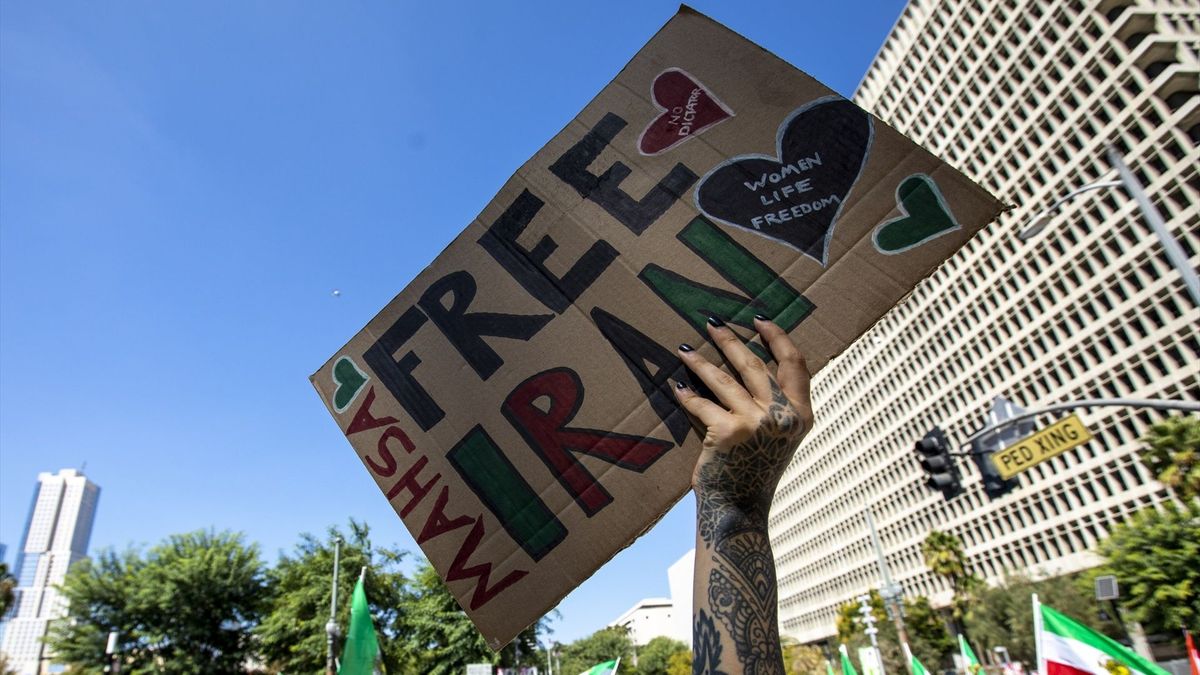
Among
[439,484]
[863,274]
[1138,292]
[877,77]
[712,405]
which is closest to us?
[712,405]

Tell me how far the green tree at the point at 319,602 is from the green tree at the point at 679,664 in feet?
165

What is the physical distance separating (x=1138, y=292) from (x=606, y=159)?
48148 millimetres

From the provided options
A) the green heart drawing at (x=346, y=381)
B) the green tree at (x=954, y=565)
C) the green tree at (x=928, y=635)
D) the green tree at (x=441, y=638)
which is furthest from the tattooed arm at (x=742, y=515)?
the green tree at (x=928, y=635)

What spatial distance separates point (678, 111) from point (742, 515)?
172cm

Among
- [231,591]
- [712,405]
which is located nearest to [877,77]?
[231,591]

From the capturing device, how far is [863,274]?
2.27 meters

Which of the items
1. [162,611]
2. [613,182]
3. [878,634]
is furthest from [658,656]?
[613,182]

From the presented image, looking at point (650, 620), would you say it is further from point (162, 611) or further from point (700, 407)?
point (700, 407)

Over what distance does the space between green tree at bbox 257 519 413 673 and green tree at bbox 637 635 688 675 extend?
64.8 meters

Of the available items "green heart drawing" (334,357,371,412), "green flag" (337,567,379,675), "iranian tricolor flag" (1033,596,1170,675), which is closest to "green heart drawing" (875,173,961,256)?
"green heart drawing" (334,357,371,412)

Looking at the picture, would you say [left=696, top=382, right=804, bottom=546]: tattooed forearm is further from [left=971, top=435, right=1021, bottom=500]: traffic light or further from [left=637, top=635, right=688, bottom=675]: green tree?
[left=637, top=635, right=688, bottom=675]: green tree

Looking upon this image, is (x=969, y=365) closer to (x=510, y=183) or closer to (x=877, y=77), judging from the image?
(x=877, y=77)

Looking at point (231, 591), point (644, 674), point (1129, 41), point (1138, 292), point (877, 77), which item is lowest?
point (644, 674)

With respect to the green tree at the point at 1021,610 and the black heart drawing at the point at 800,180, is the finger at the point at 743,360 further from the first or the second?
the green tree at the point at 1021,610
